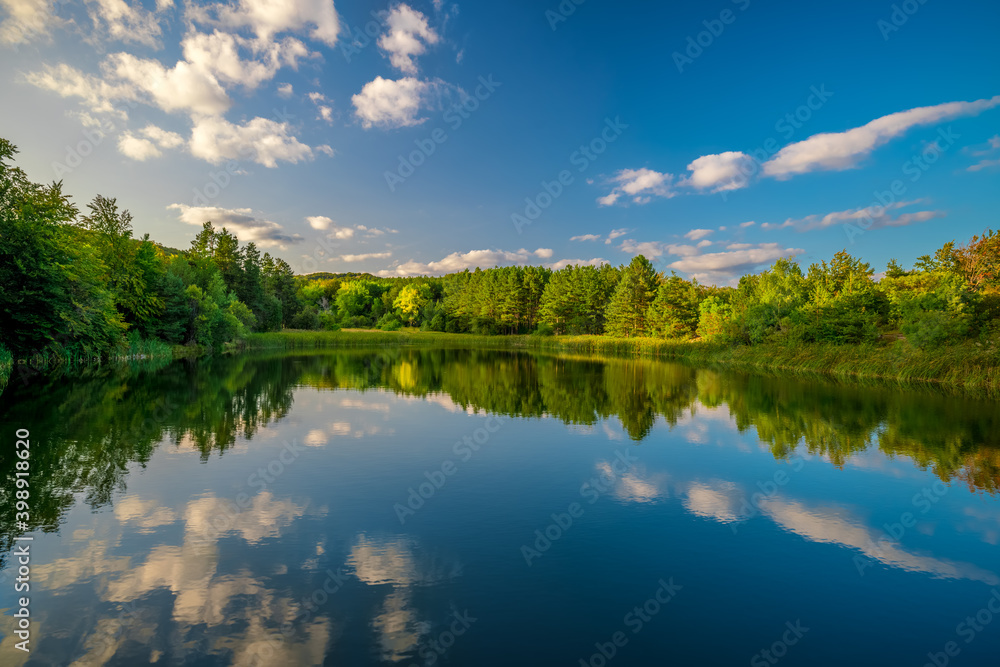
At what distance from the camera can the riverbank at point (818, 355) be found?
28859mm

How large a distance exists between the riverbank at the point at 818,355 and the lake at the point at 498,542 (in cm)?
1473

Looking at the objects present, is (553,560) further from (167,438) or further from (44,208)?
(44,208)

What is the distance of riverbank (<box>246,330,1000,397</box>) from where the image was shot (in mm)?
28859

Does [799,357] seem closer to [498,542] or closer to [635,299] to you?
[635,299]

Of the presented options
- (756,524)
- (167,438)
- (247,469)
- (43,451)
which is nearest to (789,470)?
(756,524)

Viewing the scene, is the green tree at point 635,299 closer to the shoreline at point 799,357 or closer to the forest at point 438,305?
the forest at point 438,305

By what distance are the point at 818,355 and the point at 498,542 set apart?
40906mm

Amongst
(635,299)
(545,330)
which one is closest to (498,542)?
(635,299)

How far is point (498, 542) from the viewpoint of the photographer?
323 inches

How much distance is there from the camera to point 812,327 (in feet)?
141

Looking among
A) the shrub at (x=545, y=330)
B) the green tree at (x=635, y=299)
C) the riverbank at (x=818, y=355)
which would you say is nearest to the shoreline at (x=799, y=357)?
the riverbank at (x=818, y=355)

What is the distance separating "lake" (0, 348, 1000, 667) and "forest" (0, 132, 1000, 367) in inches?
438

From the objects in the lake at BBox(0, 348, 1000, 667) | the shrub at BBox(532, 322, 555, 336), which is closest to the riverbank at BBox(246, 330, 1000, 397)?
the shrub at BBox(532, 322, 555, 336)

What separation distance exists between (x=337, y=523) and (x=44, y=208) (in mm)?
30439
